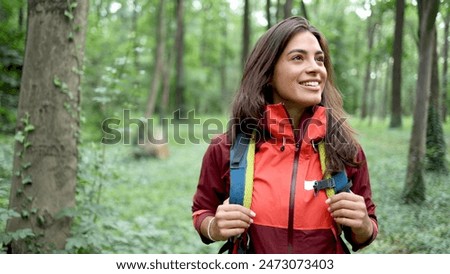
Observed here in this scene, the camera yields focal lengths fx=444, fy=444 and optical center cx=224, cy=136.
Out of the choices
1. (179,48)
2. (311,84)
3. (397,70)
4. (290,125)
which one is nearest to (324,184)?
(290,125)

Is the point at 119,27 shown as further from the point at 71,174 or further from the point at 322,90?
the point at 322,90

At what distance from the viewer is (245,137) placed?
1530 millimetres

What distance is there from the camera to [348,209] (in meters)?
1.35

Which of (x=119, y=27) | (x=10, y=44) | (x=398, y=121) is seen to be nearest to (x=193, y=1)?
(x=119, y=27)

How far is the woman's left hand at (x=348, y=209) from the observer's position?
134 centimetres

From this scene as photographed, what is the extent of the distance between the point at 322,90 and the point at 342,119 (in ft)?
0.42

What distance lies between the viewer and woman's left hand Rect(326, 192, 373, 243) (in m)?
→ 1.34

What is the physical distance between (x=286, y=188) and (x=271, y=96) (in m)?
0.40

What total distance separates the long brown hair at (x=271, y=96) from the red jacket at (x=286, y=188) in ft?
0.17

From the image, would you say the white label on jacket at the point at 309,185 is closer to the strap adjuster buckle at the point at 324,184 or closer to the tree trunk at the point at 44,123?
the strap adjuster buckle at the point at 324,184

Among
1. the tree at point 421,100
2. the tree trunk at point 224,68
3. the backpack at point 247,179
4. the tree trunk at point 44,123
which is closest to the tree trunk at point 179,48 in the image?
the tree trunk at point 224,68

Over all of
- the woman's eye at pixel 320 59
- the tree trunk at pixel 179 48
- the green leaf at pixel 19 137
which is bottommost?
the green leaf at pixel 19 137

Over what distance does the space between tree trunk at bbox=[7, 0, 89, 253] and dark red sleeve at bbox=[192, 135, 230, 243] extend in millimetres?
1623

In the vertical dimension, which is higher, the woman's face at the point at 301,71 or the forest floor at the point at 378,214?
the woman's face at the point at 301,71
